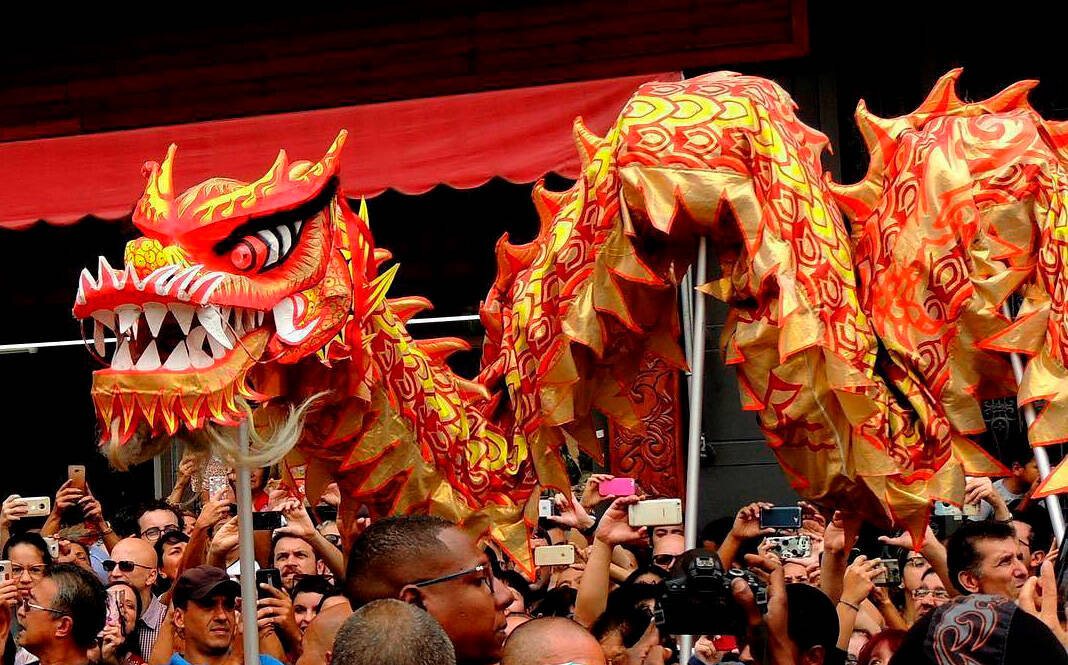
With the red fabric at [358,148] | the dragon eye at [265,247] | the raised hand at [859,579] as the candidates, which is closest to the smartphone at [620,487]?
the raised hand at [859,579]

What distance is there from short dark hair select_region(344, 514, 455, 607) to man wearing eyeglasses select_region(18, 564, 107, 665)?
1.78 meters

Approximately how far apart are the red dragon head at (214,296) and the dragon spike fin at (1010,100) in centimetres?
189

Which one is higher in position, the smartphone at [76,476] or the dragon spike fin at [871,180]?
the dragon spike fin at [871,180]

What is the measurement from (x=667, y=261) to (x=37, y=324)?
662 cm

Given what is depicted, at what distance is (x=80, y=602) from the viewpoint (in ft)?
16.4

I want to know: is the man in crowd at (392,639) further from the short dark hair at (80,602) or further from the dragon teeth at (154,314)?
the short dark hair at (80,602)

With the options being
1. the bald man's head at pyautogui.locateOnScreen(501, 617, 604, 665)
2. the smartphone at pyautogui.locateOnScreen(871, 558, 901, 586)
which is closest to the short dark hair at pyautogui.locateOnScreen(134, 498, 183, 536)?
the smartphone at pyautogui.locateOnScreen(871, 558, 901, 586)

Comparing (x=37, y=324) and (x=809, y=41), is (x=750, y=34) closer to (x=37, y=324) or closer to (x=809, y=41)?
(x=809, y=41)

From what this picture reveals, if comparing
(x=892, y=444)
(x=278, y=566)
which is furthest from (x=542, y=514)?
(x=892, y=444)

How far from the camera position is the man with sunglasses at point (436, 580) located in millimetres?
3398

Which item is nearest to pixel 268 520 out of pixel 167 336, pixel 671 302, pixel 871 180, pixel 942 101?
pixel 167 336

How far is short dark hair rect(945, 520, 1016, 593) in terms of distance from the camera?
5.03 m

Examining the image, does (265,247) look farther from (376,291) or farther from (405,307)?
(405,307)

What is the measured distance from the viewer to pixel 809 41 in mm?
8211
